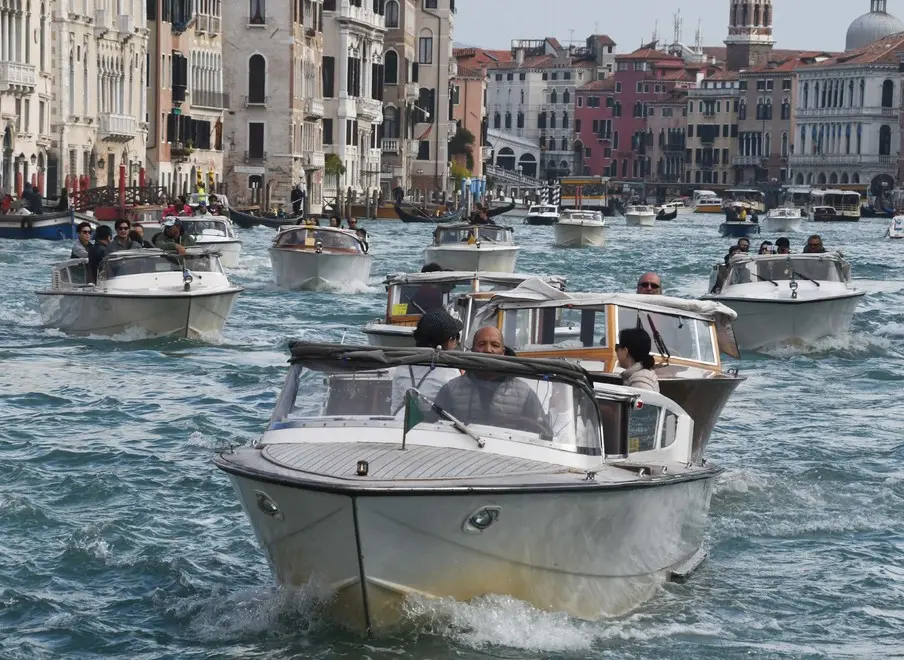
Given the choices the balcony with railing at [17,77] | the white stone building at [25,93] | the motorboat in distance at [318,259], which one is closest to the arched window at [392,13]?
the white stone building at [25,93]

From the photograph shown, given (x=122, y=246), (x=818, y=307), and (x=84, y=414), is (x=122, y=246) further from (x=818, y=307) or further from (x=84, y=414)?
(x=818, y=307)

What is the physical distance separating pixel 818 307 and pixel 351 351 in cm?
1307

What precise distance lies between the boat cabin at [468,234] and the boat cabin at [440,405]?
83.4 feet

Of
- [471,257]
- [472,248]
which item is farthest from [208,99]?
[472,248]

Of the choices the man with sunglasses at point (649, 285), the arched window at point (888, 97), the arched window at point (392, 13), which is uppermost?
the arched window at point (392, 13)

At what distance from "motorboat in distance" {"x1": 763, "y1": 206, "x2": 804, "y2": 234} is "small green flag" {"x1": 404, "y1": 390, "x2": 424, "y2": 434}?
69415 mm

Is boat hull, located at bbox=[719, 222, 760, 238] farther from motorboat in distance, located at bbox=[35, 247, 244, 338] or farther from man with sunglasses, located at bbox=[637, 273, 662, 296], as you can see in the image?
man with sunglasses, located at bbox=[637, 273, 662, 296]

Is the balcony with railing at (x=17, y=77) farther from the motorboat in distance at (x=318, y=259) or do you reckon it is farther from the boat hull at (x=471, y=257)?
the motorboat in distance at (x=318, y=259)

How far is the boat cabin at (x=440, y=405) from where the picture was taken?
336 inches

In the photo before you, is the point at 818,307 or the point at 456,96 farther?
the point at 456,96

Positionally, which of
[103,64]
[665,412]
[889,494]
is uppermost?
[103,64]

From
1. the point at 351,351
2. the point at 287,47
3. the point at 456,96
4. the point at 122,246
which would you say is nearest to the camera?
the point at 351,351

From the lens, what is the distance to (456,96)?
108 m

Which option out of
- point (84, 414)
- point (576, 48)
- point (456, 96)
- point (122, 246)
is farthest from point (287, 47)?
point (576, 48)
